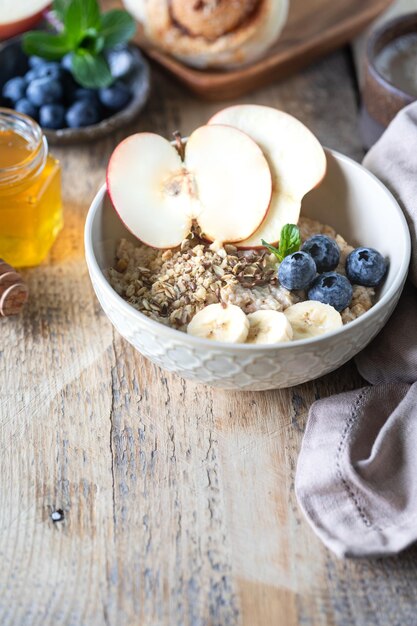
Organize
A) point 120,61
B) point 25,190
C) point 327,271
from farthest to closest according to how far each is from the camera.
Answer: point 120,61 → point 25,190 → point 327,271

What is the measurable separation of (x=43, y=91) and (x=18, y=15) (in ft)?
1.11

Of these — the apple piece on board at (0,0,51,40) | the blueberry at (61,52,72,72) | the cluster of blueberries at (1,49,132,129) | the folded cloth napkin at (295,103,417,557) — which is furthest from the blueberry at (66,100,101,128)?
the folded cloth napkin at (295,103,417,557)

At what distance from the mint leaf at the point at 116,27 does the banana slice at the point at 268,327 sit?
2.89ft

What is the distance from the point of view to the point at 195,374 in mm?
1114

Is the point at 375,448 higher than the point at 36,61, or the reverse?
the point at 36,61

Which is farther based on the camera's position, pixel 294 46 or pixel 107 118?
pixel 294 46

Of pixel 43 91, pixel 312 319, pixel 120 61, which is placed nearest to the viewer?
pixel 312 319

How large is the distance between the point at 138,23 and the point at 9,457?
125cm

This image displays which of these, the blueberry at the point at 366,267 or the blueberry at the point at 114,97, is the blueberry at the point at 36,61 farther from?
the blueberry at the point at 366,267

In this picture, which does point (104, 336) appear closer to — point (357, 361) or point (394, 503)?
point (357, 361)

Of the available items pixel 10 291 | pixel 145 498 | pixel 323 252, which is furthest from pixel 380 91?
pixel 145 498

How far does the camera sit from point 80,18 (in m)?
1.69

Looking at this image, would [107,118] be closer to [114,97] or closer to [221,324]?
[114,97]

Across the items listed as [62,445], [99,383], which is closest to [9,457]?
[62,445]
